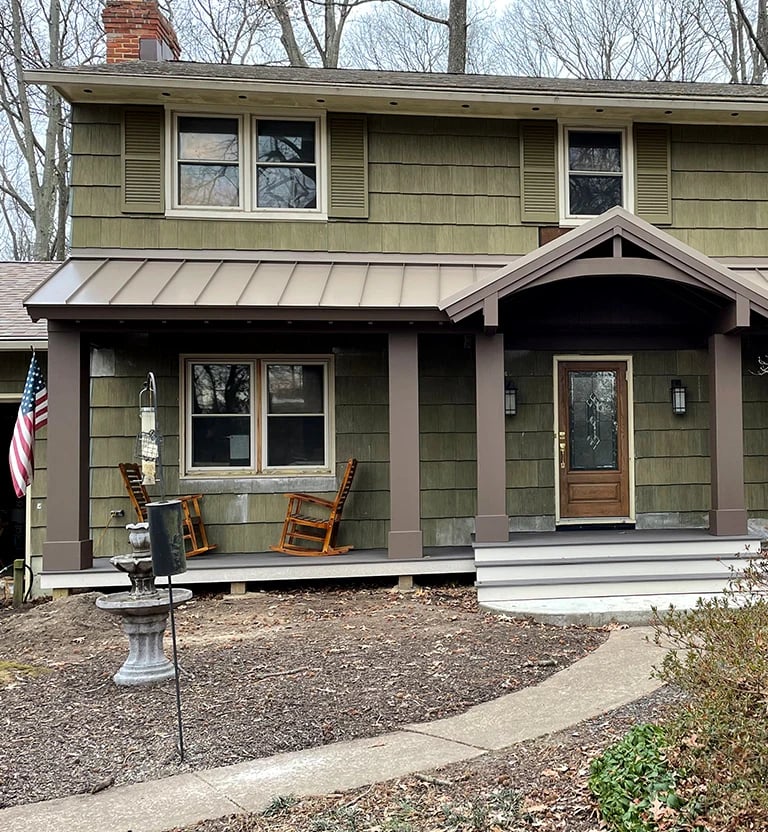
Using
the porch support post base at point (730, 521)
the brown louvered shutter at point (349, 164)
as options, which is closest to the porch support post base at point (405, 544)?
the porch support post base at point (730, 521)

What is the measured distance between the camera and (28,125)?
18172 millimetres

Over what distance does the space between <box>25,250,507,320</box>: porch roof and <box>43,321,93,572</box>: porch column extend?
0.39 metres

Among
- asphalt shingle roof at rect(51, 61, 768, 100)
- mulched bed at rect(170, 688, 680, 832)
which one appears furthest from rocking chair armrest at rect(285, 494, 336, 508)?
mulched bed at rect(170, 688, 680, 832)

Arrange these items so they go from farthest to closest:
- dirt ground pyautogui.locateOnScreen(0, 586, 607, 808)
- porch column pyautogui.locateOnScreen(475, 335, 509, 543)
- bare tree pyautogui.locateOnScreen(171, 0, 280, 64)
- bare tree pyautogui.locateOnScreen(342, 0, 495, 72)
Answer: bare tree pyautogui.locateOnScreen(342, 0, 495, 72), bare tree pyautogui.locateOnScreen(171, 0, 280, 64), porch column pyautogui.locateOnScreen(475, 335, 509, 543), dirt ground pyautogui.locateOnScreen(0, 586, 607, 808)

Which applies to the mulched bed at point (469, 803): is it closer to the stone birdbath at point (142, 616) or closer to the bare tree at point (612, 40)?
the stone birdbath at point (142, 616)

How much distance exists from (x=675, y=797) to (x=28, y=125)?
19.6m

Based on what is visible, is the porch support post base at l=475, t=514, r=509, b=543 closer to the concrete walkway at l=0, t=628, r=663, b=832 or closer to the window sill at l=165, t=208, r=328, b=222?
the concrete walkway at l=0, t=628, r=663, b=832

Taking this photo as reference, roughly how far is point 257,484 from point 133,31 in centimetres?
609

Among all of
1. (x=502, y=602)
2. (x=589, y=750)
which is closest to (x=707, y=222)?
(x=502, y=602)

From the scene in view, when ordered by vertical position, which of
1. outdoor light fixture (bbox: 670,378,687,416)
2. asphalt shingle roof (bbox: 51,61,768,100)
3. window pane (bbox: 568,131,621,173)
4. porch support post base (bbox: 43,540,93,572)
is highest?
asphalt shingle roof (bbox: 51,61,768,100)

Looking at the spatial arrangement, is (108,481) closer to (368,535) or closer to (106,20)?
(368,535)

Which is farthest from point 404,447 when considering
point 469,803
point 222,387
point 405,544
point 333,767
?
point 469,803

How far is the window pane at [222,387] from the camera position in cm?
880

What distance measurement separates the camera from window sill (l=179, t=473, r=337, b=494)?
341 inches
